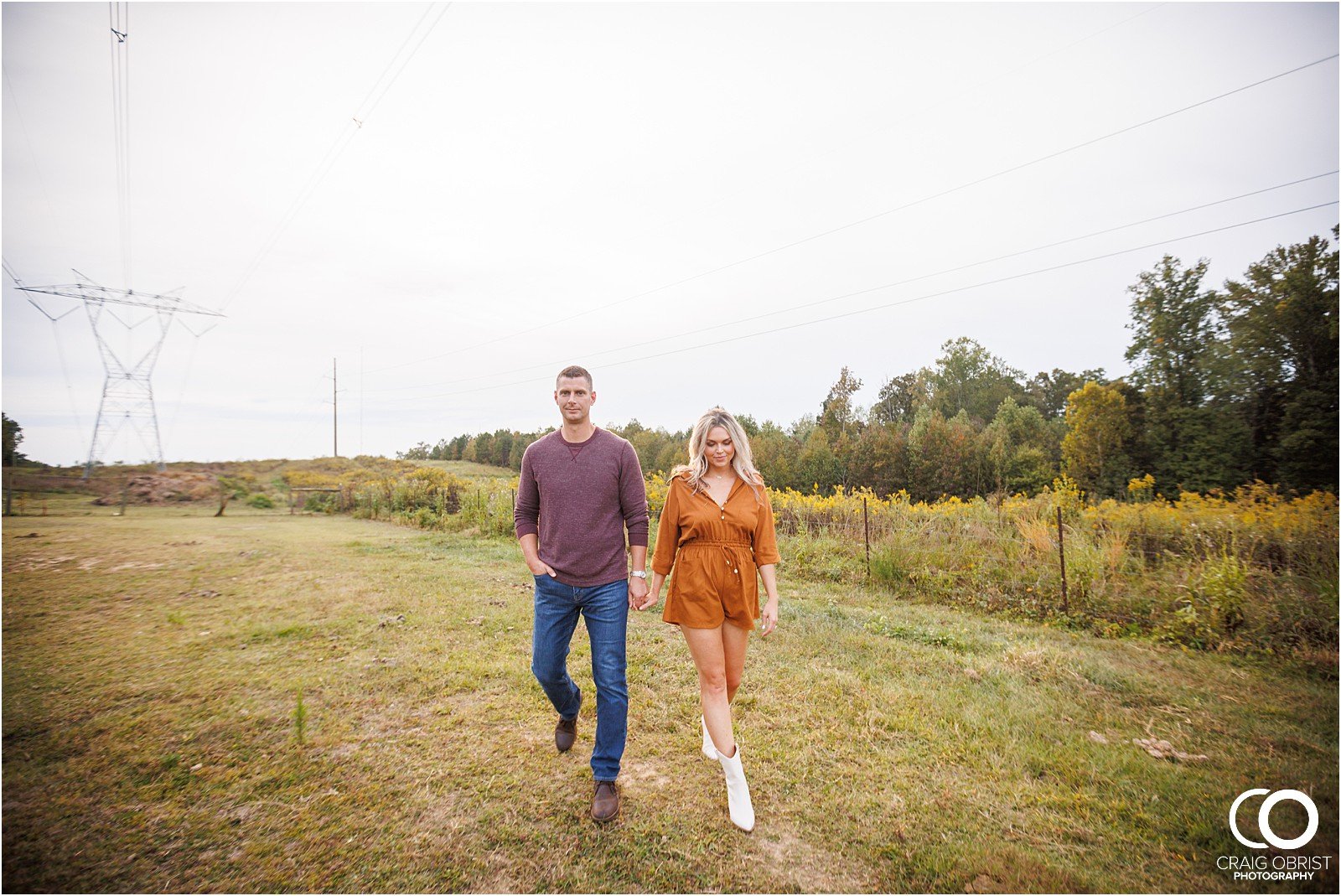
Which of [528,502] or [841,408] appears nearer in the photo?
[528,502]

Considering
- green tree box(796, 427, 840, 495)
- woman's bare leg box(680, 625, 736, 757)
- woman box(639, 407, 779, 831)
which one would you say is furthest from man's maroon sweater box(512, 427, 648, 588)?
green tree box(796, 427, 840, 495)

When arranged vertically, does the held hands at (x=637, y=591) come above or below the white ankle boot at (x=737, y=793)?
above

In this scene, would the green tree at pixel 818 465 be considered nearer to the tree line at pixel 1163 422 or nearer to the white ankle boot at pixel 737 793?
the tree line at pixel 1163 422

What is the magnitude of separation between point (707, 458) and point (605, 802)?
1.84 m

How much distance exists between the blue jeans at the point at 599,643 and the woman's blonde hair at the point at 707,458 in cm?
72

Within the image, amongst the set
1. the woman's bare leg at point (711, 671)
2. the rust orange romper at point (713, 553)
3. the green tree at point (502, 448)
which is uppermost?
the green tree at point (502, 448)

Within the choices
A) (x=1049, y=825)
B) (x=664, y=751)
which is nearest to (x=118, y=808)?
(x=664, y=751)

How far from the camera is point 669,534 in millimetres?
2902

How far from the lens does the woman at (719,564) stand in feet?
8.76

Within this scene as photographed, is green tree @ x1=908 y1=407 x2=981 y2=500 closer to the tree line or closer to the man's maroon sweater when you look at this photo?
the tree line

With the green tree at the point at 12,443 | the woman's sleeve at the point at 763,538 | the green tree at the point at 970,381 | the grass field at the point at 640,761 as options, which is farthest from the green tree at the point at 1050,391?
the green tree at the point at 12,443

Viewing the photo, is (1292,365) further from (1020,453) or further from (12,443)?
(12,443)

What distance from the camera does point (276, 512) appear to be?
25812mm

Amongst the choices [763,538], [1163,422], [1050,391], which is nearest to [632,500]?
[763,538]
